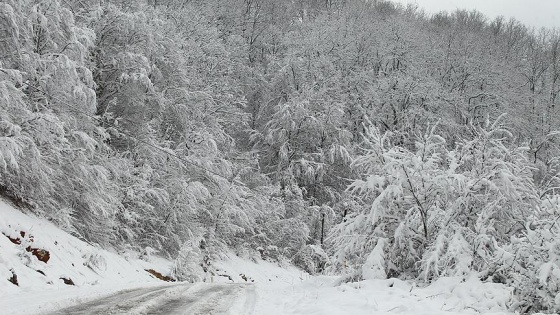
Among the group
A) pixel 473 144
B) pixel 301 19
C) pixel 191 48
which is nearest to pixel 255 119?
pixel 191 48

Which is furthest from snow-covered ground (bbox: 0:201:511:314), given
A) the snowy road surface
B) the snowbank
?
the snowy road surface

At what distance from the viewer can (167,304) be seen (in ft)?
26.1

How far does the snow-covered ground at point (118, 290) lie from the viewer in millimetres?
7586

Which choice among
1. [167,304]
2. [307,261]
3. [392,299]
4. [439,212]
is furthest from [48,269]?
[307,261]

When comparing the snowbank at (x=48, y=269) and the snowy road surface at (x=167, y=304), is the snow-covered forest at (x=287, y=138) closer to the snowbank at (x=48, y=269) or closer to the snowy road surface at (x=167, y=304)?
the snowbank at (x=48, y=269)

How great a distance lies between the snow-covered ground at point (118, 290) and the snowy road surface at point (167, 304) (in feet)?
0.38

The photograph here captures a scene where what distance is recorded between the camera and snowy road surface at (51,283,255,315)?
6805mm

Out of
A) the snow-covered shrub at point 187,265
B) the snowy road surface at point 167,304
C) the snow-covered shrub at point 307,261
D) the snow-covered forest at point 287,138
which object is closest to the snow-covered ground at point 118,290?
the snowy road surface at point 167,304

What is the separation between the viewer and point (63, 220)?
13789 mm

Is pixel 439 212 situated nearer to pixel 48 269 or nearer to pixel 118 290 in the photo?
pixel 118 290

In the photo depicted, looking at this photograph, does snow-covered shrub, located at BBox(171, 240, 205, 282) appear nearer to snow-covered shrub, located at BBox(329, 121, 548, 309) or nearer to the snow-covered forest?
the snow-covered forest

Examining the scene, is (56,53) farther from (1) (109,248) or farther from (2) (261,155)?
(2) (261,155)

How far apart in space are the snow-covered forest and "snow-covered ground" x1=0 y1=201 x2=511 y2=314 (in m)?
0.59

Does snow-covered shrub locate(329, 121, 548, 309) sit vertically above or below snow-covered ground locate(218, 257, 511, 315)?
above
